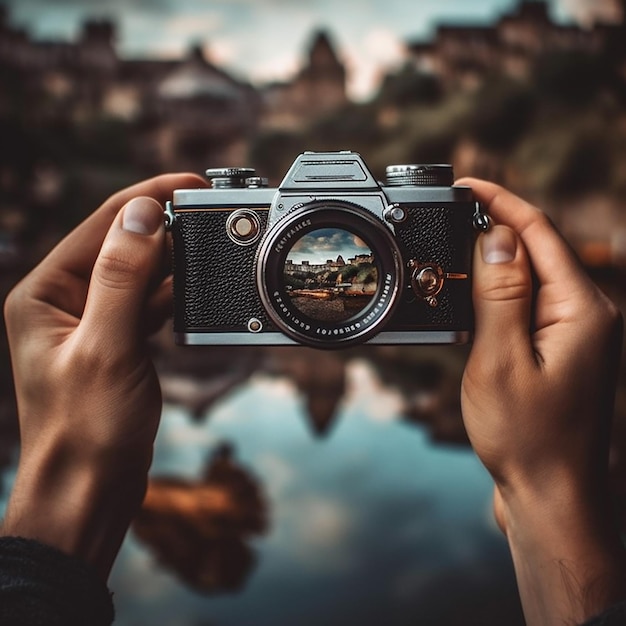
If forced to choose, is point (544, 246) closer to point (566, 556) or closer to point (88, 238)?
point (566, 556)

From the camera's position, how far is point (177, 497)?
4.83 ft

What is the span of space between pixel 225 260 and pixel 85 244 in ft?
0.42

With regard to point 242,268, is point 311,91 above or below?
above

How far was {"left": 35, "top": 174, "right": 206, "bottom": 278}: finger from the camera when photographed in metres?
0.65

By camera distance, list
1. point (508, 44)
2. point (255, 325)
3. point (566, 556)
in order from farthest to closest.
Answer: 1. point (508, 44)
2. point (255, 325)
3. point (566, 556)

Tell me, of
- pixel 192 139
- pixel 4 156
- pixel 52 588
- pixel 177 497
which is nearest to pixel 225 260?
pixel 52 588

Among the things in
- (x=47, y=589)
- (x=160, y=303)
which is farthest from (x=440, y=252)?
(x=47, y=589)

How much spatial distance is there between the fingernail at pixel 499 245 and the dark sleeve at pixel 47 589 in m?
0.38

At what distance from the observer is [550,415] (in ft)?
1.77

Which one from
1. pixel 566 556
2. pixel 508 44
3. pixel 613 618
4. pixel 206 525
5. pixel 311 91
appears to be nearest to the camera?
pixel 613 618

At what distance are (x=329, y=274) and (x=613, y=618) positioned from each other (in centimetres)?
32

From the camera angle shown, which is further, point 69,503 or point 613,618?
point 69,503

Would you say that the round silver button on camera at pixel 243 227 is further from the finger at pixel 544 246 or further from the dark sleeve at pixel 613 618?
the dark sleeve at pixel 613 618

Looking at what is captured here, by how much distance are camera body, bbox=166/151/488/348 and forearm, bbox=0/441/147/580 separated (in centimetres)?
13
